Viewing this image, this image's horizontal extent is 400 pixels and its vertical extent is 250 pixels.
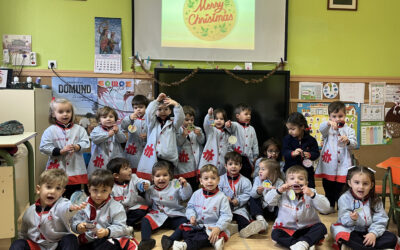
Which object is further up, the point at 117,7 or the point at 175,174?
the point at 117,7

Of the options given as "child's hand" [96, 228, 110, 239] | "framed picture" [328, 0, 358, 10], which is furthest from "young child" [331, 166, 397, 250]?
"framed picture" [328, 0, 358, 10]

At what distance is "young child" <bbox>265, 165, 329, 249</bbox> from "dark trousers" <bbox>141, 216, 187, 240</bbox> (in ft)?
2.47

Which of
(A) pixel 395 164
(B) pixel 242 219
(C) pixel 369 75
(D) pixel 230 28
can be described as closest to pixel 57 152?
(B) pixel 242 219

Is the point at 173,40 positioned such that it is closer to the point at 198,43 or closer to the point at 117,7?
the point at 198,43

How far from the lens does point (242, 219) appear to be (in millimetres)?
3023

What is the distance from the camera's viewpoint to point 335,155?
3492 millimetres

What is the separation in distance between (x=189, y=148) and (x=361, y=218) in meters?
1.64

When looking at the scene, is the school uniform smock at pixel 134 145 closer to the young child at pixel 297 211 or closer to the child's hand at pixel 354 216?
the young child at pixel 297 211

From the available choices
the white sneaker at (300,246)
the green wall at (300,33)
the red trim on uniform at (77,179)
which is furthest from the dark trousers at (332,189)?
the red trim on uniform at (77,179)

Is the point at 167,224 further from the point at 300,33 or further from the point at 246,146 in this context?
the point at 300,33

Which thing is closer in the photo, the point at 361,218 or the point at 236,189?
the point at 361,218

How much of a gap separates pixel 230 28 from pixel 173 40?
2.31 feet

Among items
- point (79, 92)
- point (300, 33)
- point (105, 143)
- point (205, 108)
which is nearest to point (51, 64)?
point (79, 92)

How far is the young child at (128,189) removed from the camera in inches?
117
